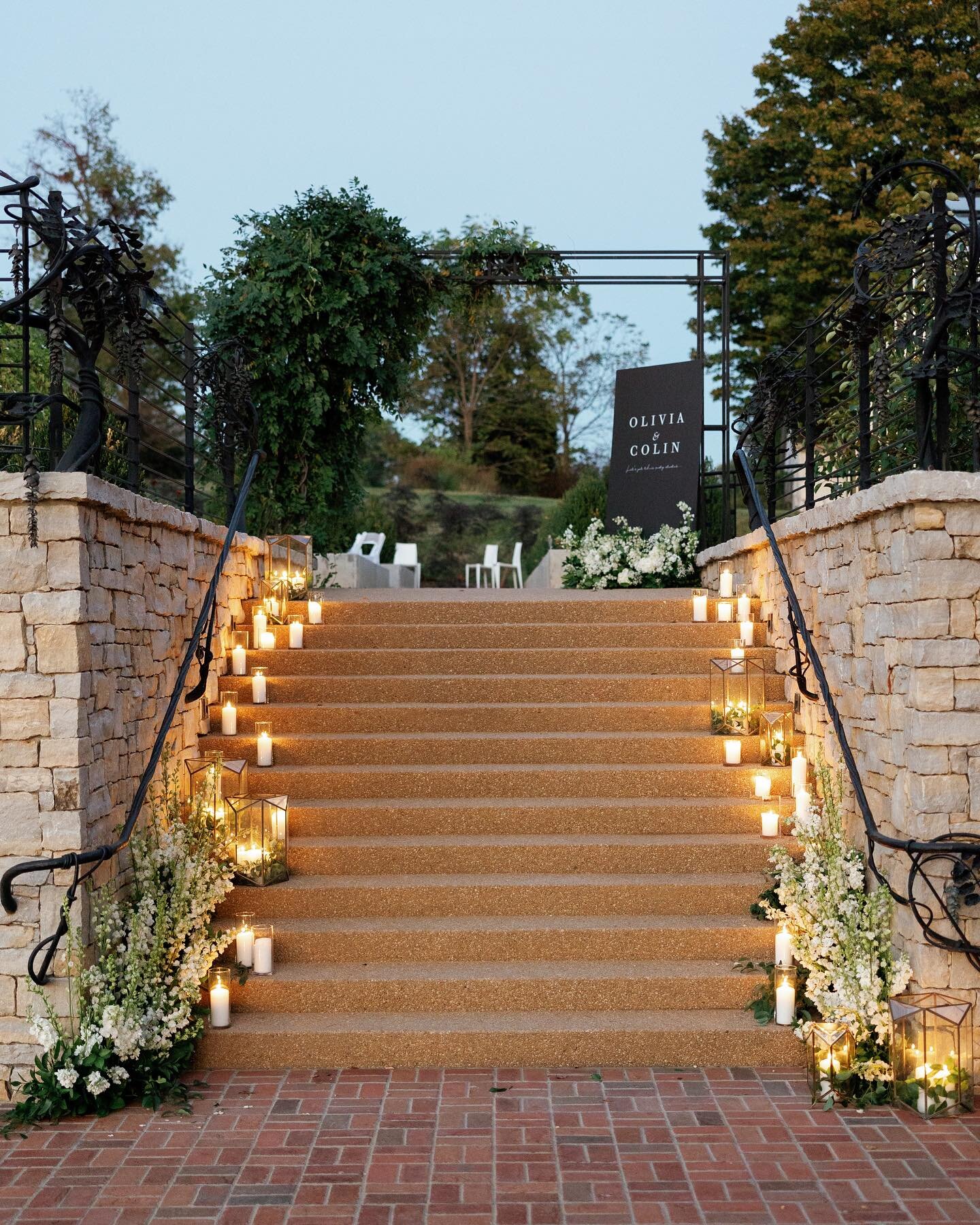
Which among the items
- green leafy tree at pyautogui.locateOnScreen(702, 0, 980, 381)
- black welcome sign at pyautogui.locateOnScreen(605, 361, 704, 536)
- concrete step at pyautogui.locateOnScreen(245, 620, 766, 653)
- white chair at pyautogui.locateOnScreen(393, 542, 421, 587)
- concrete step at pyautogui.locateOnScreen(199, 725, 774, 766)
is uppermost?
green leafy tree at pyautogui.locateOnScreen(702, 0, 980, 381)

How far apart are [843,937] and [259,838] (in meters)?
2.46

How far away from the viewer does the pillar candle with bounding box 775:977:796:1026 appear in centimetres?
406

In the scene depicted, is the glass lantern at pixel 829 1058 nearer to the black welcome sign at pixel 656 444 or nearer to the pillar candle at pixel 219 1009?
the pillar candle at pixel 219 1009

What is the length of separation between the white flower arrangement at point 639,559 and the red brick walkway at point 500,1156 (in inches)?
202

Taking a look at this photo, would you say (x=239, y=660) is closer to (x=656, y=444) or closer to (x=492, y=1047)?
(x=492, y=1047)

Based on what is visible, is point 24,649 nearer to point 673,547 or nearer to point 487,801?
point 487,801

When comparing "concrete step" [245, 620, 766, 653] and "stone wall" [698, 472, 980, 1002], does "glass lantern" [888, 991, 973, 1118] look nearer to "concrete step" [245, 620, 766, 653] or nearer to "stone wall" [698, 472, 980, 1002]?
"stone wall" [698, 472, 980, 1002]

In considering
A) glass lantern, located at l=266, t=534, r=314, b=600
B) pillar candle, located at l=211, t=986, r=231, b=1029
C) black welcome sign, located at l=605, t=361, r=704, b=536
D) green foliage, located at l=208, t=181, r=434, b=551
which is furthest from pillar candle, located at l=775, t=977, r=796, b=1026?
green foliage, located at l=208, t=181, r=434, b=551

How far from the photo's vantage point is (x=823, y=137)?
18.1m

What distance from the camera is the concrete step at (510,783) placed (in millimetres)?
5207

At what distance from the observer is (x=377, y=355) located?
8852 millimetres

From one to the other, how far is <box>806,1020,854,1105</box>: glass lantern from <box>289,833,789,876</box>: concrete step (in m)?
1.03

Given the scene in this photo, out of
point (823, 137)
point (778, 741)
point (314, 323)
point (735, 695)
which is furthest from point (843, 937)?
point (823, 137)

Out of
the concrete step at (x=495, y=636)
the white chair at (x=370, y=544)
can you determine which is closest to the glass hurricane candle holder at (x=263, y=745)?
the concrete step at (x=495, y=636)
